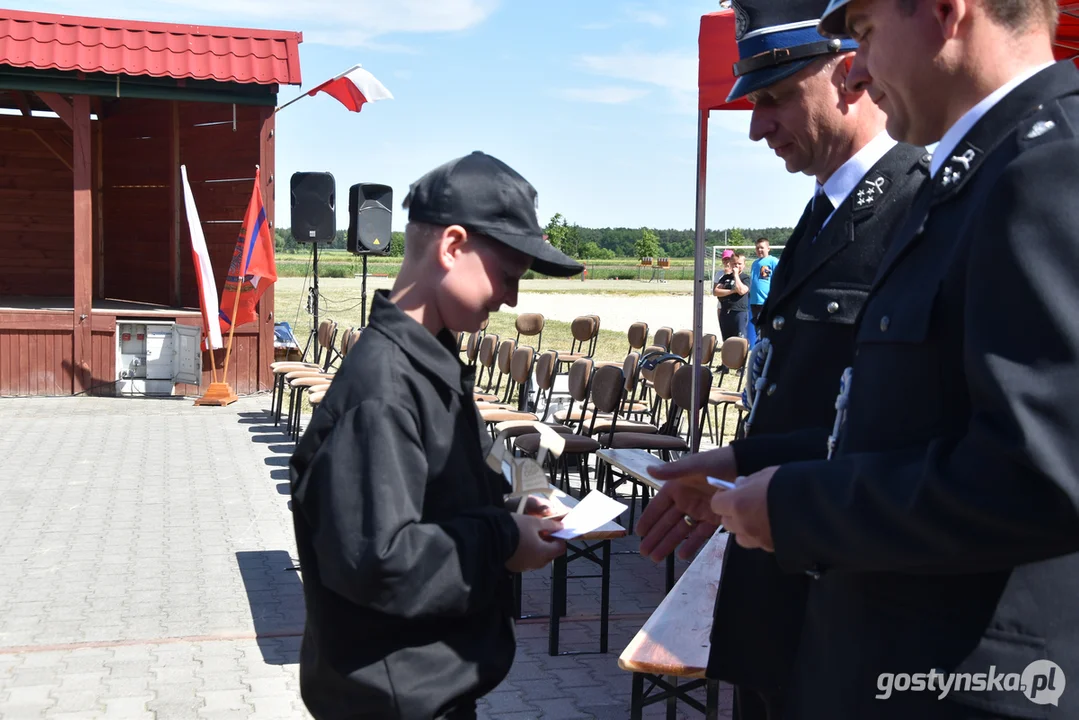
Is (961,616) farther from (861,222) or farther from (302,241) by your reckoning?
(302,241)

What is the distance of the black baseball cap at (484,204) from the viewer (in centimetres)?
188

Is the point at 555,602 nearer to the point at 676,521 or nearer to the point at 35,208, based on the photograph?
the point at 676,521

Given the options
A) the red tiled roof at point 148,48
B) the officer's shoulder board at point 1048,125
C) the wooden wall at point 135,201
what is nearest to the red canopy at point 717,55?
the officer's shoulder board at point 1048,125

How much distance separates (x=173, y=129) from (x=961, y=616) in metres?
14.7

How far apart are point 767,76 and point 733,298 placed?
13.0 metres

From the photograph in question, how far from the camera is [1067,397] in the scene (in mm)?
1126

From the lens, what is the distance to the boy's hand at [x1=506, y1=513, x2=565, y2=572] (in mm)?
1884

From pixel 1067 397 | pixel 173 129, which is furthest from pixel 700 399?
pixel 173 129

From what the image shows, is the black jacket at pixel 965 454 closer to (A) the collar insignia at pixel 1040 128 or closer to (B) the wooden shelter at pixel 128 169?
(A) the collar insignia at pixel 1040 128

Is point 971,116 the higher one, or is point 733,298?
point 971,116

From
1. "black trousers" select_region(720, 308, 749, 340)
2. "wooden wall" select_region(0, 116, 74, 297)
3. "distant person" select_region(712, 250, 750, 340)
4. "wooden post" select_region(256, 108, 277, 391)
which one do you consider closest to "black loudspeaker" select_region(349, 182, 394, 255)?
"wooden post" select_region(256, 108, 277, 391)

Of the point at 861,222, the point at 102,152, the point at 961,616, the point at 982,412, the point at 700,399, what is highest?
the point at 102,152

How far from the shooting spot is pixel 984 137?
52.8 inches

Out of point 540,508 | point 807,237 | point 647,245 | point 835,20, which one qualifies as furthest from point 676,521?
point 647,245
